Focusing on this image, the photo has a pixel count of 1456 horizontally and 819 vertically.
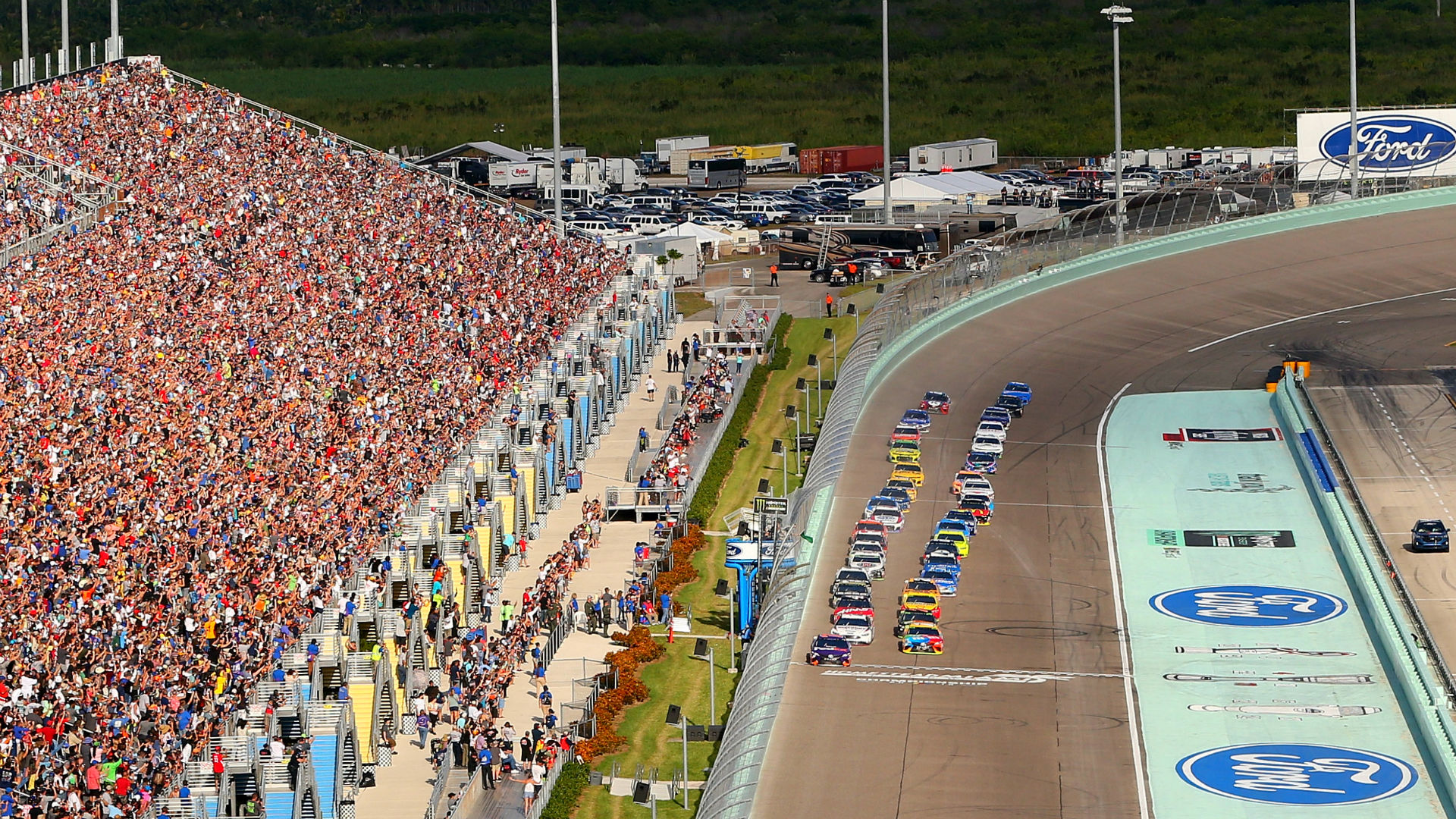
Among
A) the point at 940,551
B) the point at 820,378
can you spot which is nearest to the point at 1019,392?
the point at 820,378

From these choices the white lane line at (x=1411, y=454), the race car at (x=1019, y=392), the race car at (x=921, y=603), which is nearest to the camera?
the race car at (x=921, y=603)

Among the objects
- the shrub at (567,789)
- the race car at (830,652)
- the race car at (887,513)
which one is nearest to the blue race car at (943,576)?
the race car at (887,513)

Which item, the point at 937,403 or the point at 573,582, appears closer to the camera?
the point at 573,582

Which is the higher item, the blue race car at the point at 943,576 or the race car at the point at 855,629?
the blue race car at the point at 943,576

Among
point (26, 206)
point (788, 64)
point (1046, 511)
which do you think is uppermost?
point (788, 64)

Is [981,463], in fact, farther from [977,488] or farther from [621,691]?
[621,691]

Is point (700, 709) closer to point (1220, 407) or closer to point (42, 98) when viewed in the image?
point (1220, 407)

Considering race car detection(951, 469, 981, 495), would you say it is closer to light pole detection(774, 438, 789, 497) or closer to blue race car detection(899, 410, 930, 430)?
light pole detection(774, 438, 789, 497)

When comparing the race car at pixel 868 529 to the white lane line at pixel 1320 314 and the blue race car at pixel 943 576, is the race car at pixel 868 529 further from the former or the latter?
the white lane line at pixel 1320 314
